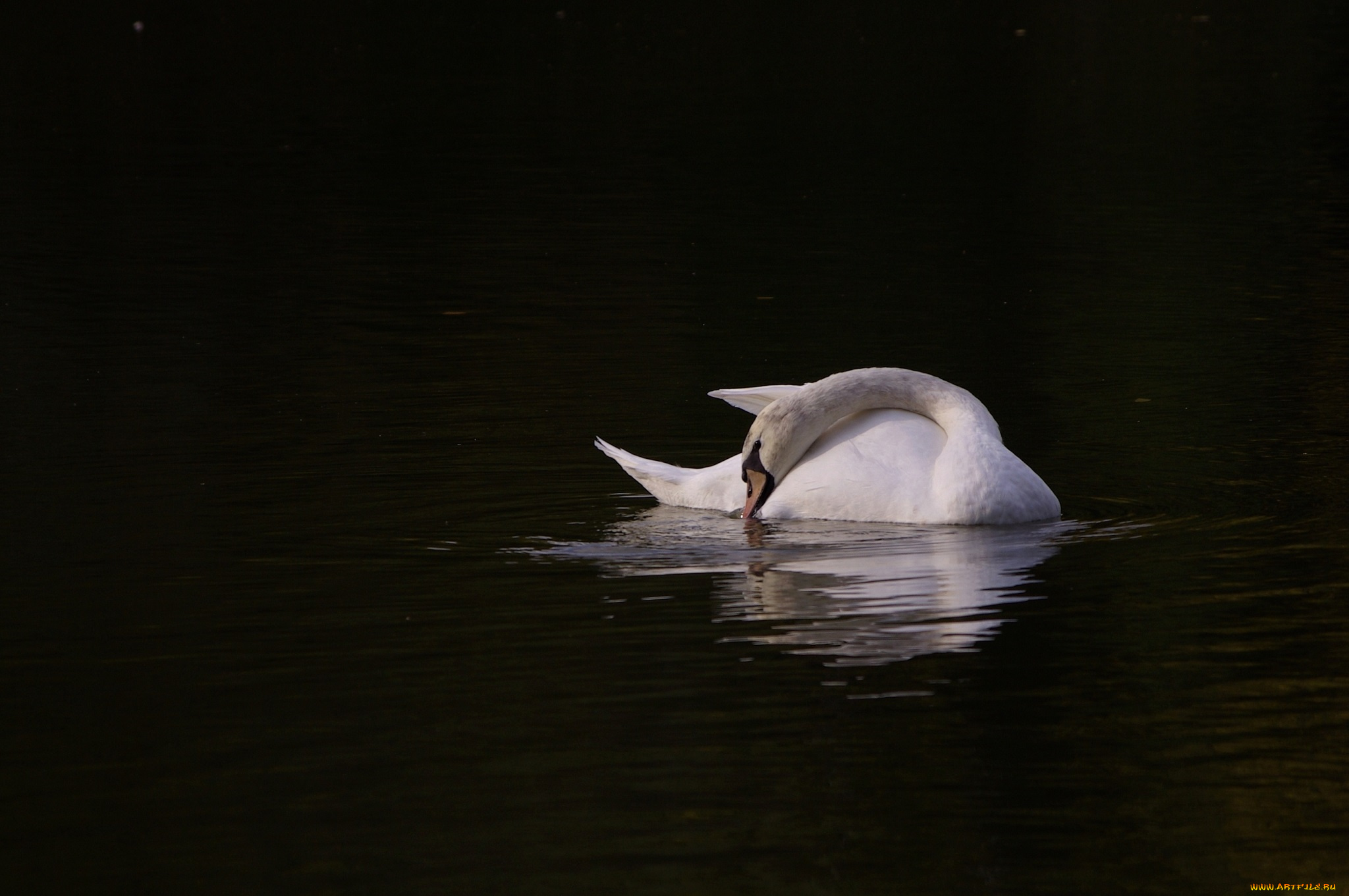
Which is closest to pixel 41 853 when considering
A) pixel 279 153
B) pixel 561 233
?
pixel 561 233

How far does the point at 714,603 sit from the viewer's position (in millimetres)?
8164

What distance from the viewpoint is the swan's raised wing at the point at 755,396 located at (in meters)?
10.3

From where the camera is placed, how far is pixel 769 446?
9.98 meters

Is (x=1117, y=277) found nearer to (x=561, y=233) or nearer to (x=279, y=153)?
(x=561, y=233)

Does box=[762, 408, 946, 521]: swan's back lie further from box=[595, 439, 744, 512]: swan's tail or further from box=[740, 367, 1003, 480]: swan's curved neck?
box=[595, 439, 744, 512]: swan's tail

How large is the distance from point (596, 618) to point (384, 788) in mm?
2023

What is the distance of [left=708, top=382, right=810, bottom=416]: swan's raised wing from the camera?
33.7 ft

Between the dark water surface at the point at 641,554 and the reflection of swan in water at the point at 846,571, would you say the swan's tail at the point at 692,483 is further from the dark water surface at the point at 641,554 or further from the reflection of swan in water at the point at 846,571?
the dark water surface at the point at 641,554

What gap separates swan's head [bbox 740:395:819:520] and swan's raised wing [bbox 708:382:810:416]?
0.20m

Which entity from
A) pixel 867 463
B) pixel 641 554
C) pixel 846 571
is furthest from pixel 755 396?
pixel 846 571

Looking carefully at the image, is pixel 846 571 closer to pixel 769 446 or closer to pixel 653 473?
pixel 769 446

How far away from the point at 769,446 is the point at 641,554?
3.61 feet

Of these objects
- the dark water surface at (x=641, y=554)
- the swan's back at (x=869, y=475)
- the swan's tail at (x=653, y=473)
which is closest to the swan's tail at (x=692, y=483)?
the swan's tail at (x=653, y=473)

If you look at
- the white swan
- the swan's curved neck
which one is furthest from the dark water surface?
the swan's curved neck
